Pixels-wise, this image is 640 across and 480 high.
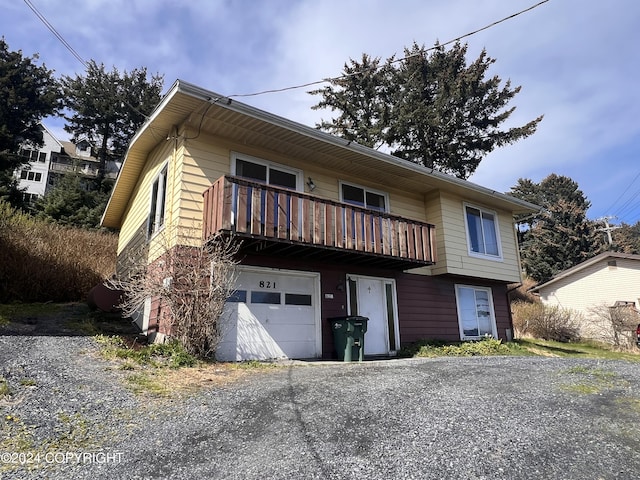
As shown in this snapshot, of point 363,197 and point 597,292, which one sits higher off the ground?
point 363,197

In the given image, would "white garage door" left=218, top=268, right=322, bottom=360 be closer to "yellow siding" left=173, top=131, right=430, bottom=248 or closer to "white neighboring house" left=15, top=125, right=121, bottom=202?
"yellow siding" left=173, top=131, right=430, bottom=248

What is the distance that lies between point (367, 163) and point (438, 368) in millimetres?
5676

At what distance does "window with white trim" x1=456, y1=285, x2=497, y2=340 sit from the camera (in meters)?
12.9

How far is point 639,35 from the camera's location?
754 centimetres

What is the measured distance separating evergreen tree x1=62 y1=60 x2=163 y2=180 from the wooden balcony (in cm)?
2706

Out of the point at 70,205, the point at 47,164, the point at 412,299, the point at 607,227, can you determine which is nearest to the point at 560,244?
the point at 607,227

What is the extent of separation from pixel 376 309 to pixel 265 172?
4688mm

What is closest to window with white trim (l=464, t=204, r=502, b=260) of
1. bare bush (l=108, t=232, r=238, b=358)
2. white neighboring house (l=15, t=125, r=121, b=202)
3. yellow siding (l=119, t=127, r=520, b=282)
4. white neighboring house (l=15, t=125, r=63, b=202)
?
yellow siding (l=119, t=127, r=520, b=282)

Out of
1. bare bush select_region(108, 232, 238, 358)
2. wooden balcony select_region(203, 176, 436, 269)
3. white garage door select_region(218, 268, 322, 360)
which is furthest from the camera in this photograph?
white garage door select_region(218, 268, 322, 360)

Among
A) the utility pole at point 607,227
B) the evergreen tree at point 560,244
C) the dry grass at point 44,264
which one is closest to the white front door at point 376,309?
the dry grass at point 44,264

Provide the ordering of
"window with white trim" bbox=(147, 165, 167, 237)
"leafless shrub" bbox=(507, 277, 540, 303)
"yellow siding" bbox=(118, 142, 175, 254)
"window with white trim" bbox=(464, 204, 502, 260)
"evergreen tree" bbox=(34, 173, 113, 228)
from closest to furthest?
"yellow siding" bbox=(118, 142, 175, 254)
"window with white trim" bbox=(147, 165, 167, 237)
"window with white trim" bbox=(464, 204, 502, 260)
"evergreen tree" bbox=(34, 173, 113, 228)
"leafless shrub" bbox=(507, 277, 540, 303)

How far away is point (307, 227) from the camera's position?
27.6ft

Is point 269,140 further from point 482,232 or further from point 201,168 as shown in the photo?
point 482,232

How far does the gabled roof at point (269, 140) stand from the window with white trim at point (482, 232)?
52cm
